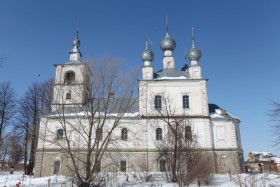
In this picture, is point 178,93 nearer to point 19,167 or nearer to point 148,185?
point 148,185

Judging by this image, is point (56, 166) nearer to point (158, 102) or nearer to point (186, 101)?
point (158, 102)

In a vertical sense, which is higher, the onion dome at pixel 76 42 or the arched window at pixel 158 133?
the onion dome at pixel 76 42

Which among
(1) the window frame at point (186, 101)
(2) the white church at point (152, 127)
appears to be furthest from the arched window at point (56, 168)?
(1) the window frame at point (186, 101)

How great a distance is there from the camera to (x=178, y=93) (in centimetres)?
2728

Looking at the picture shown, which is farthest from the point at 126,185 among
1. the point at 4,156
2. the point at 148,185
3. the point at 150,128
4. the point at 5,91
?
the point at 4,156

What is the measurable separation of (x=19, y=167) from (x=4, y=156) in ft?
29.5

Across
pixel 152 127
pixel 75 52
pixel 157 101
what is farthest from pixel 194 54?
pixel 75 52

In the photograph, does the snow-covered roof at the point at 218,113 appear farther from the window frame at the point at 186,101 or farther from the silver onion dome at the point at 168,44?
the silver onion dome at the point at 168,44

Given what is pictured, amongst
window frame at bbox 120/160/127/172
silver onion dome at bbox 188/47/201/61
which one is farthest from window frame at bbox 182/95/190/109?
window frame at bbox 120/160/127/172

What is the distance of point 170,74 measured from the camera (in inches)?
1126

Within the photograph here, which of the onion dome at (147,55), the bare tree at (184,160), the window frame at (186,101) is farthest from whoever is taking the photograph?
the onion dome at (147,55)

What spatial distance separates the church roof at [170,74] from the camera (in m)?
28.1

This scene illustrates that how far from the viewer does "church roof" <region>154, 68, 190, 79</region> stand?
92.1 feet

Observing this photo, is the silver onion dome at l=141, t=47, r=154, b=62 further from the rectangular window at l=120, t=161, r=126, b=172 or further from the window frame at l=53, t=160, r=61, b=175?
the window frame at l=53, t=160, r=61, b=175
